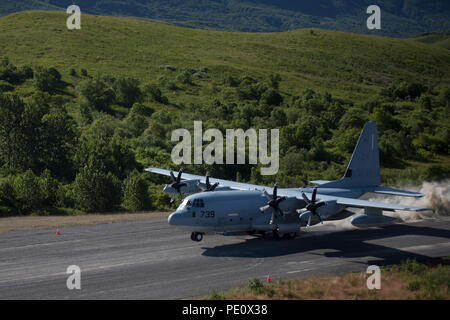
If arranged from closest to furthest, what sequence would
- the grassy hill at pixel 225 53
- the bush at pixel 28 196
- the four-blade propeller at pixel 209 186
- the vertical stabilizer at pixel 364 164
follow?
the four-blade propeller at pixel 209 186
the vertical stabilizer at pixel 364 164
the bush at pixel 28 196
the grassy hill at pixel 225 53

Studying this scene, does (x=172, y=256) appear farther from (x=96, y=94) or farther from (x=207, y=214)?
(x=96, y=94)

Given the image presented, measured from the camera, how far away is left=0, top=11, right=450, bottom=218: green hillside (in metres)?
59.1

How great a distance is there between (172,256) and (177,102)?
2911 inches

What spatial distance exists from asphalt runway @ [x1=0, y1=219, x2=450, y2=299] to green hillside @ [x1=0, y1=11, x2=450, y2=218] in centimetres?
1356

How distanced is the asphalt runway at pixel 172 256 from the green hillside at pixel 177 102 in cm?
1356

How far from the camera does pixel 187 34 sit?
159 m

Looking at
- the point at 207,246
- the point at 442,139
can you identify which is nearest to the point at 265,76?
the point at 442,139

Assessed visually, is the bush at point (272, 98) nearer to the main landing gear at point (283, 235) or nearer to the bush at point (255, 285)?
the main landing gear at point (283, 235)

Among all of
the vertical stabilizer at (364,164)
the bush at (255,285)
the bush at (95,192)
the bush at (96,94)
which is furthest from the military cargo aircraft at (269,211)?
the bush at (96,94)

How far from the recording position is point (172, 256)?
31.0 metres

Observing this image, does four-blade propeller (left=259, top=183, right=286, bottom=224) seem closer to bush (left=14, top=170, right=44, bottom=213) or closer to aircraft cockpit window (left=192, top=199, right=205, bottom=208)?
aircraft cockpit window (left=192, top=199, right=205, bottom=208)

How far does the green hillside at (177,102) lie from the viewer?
5906 cm

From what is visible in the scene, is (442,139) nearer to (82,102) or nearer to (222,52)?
(82,102)

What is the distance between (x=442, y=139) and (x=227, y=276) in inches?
2575
